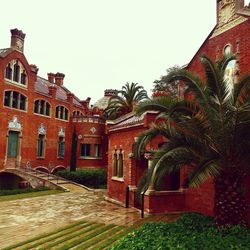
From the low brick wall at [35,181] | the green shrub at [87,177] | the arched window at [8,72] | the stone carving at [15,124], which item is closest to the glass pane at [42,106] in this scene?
the stone carving at [15,124]

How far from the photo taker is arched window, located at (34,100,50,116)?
1208 inches

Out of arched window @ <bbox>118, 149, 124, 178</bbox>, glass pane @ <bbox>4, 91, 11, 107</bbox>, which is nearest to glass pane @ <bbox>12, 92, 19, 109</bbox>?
glass pane @ <bbox>4, 91, 11, 107</bbox>

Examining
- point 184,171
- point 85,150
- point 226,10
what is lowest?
point 184,171

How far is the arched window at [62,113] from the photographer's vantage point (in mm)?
34094

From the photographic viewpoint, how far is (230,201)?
9.02 metres

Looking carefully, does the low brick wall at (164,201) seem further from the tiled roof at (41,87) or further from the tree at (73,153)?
the tiled roof at (41,87)

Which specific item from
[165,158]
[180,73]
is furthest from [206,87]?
[165,158]

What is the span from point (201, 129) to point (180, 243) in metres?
3.42

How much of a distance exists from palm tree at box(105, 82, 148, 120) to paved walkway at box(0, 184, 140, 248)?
53.1ft

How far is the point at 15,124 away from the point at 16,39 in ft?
26.1

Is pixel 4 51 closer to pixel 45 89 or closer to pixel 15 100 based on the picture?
pixel 15 100

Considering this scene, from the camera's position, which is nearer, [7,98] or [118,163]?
[118,163]

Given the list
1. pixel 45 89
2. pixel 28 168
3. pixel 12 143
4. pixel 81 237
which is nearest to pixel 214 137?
pixel 81 237

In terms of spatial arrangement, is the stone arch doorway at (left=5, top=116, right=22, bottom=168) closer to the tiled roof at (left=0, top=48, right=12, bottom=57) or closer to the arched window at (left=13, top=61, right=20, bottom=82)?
the arched window at (left=13, top=61, right=20, bottom=82)
